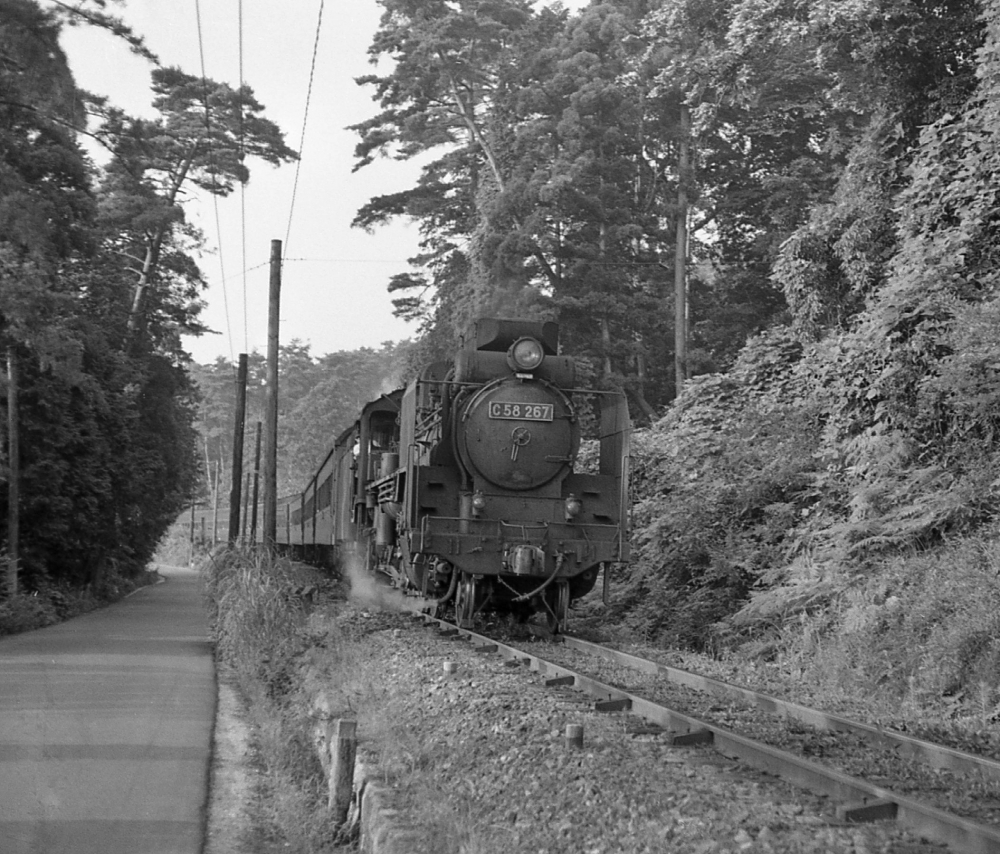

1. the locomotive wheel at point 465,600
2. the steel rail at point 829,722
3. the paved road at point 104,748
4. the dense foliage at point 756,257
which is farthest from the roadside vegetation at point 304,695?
the dense foliage at point 756,257

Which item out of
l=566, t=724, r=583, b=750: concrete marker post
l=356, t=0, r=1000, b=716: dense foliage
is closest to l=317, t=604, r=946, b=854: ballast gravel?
l=566, t=724, r=583, b=750: concrete marker post

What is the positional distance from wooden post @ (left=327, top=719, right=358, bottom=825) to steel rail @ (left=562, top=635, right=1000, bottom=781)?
317 cm

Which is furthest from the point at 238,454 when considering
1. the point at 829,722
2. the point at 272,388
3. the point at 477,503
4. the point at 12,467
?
the point at 829,722

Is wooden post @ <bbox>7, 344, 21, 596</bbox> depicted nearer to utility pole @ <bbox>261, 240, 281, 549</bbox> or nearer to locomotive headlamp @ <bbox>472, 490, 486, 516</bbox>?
utility pole @ <bbox>261, 240, 281, 549</bbox>

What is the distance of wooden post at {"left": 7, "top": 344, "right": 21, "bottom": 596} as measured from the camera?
21047 millimetres

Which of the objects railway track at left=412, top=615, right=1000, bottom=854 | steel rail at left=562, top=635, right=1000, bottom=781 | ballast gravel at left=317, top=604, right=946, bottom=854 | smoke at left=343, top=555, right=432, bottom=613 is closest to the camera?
ballast gravel at left=317, top=604, right=946, bottom=854

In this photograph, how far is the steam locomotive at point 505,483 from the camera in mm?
13031

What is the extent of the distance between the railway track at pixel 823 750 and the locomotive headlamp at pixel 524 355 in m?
3.97

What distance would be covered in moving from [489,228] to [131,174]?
17889 millimetres

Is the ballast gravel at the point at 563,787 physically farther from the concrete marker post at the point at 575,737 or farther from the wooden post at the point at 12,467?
the wooden post at the point at 12,467

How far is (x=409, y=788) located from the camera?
6.24 meters

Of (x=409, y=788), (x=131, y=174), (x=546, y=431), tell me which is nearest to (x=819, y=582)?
(x=546, y=431)

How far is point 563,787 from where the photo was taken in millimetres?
5750

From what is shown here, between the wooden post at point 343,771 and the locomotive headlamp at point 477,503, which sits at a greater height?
the locomotive headlamp at point 477,503
